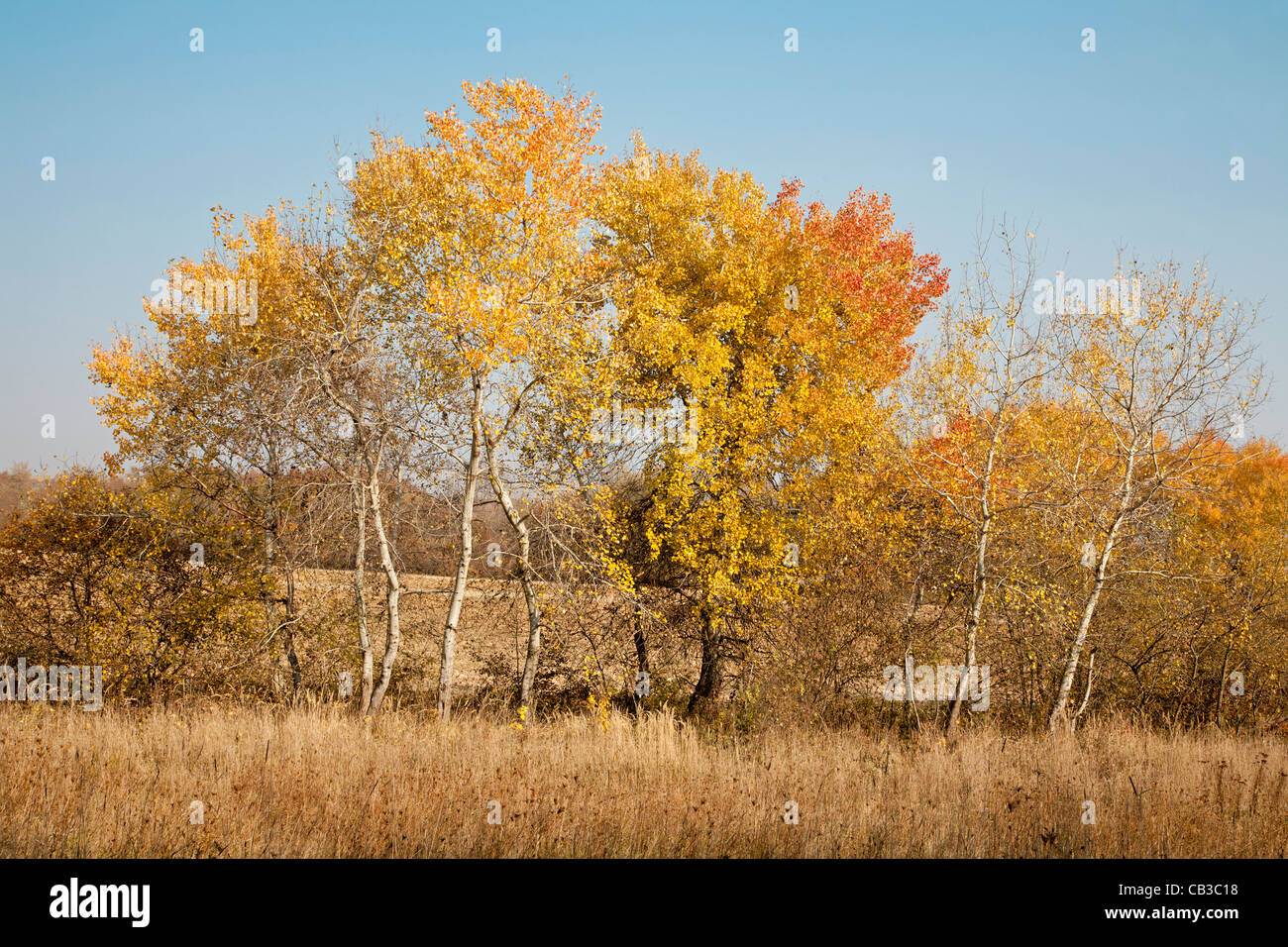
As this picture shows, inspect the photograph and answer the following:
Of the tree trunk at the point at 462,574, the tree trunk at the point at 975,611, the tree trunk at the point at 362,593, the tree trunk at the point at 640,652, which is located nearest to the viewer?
the tree trunk at the point at 975,611

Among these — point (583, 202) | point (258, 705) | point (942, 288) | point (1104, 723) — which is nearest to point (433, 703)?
point (258, 705)

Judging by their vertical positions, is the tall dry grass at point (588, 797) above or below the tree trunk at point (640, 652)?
above

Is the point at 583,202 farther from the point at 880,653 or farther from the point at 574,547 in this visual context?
the point at 880,653

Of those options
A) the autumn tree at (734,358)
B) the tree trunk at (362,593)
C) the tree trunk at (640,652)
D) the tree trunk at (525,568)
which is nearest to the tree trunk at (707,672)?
the autumn tree at (734,358)

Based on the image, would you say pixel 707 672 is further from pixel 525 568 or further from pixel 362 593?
pixel 362 593

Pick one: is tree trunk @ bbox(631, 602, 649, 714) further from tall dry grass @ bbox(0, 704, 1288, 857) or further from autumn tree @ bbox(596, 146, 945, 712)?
tall dry grass @ bbox(0, 704, 1288, 857)

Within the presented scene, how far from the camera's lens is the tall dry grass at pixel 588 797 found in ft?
21.6

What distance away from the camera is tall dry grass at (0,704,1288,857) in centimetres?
→ 657

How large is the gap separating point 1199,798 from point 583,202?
553 inches

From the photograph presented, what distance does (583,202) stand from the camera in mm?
16859

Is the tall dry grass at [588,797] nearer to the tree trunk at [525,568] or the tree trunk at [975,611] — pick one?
the tree trunk at [975,611]

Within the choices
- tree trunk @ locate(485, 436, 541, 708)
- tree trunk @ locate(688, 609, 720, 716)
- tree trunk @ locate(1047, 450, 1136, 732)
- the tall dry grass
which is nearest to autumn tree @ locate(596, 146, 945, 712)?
tree trunk @ locate(688, 609, 720, 716)

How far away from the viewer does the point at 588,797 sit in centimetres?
768
